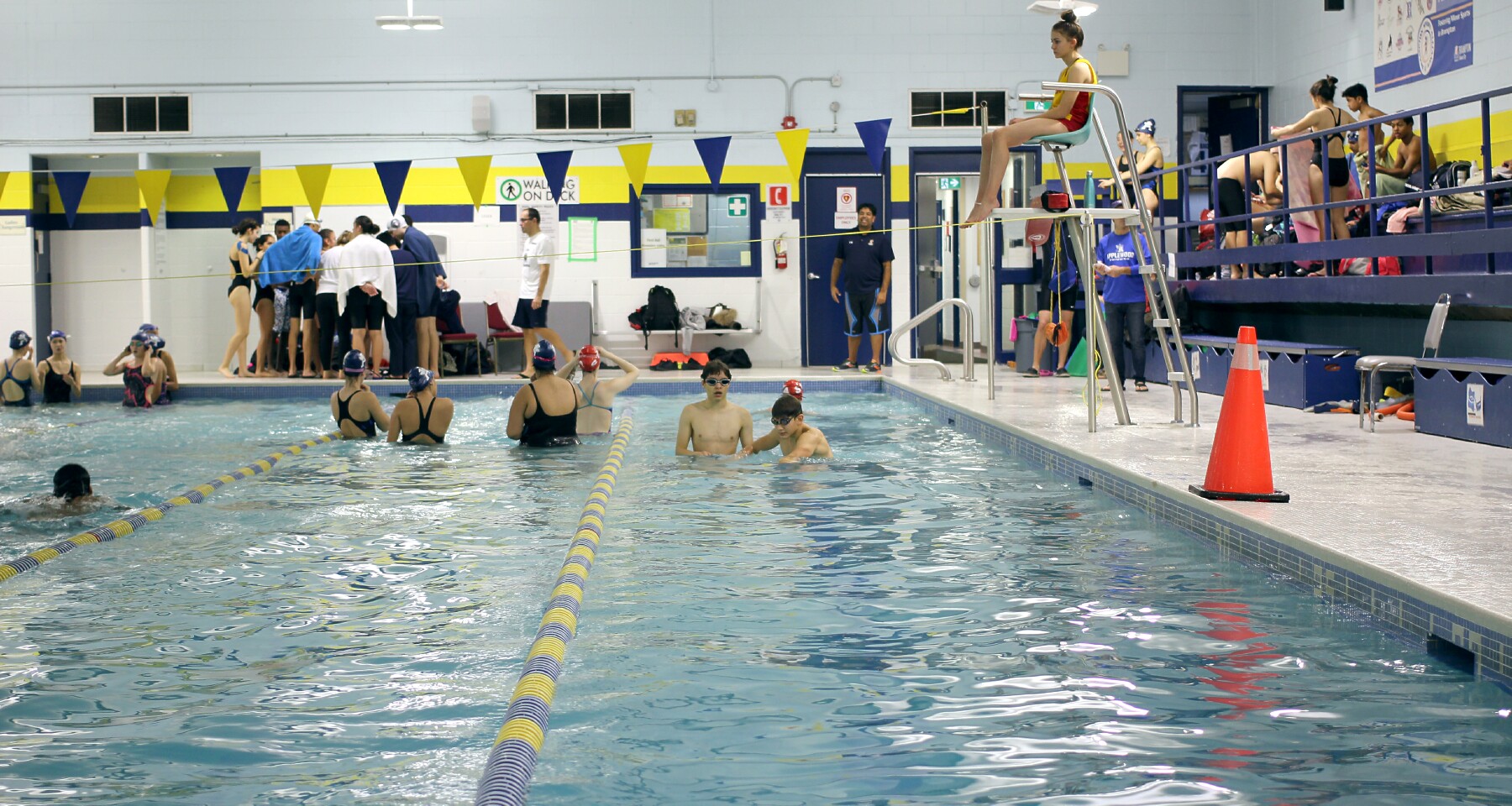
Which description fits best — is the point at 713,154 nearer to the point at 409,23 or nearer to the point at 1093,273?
the point at 409,23

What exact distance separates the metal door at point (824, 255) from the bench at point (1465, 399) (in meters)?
8.67

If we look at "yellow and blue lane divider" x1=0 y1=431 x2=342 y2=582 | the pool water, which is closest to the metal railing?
the pool water

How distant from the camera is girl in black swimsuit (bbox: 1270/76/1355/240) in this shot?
1046 centimetres

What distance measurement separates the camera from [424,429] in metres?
9.70

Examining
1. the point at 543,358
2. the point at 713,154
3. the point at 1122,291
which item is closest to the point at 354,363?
the point at 543,358

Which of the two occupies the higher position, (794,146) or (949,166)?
(949,166)

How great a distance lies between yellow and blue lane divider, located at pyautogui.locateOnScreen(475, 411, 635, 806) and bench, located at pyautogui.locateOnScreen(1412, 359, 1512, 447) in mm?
4995

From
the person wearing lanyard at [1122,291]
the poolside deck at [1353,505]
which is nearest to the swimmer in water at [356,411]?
the poolside deck at [1353,505]

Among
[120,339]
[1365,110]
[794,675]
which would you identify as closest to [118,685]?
[794,675]

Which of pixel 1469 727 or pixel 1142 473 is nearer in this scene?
pixel 1469 727

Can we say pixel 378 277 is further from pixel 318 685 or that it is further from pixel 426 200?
pixel 318 685

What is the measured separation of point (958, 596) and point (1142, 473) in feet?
6.19

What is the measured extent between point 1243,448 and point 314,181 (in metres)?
11.4

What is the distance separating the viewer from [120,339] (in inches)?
665
